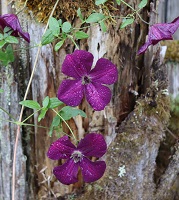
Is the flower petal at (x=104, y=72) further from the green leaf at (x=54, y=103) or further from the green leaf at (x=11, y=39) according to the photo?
the green leaf at (x=11, y=39)

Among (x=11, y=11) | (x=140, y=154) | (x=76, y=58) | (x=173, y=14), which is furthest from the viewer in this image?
(x=173, y=14)

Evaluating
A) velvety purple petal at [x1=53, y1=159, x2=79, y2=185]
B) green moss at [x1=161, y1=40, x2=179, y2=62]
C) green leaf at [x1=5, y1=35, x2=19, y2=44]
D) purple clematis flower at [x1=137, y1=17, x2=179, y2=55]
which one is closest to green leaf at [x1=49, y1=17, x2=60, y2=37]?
green leaf at [x1=5, y1=35, x2=19, y2=44]

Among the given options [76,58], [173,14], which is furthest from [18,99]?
[173,14]

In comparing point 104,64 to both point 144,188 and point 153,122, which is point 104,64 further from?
point 144,188

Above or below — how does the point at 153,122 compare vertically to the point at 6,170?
above

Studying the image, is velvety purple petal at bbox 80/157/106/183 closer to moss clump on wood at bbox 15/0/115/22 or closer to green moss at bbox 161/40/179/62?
moss clump on wood at bbox 15/0/115/22

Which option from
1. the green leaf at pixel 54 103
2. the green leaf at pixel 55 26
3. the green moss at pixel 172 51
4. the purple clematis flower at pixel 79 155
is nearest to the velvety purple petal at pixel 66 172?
the purple clematis flower at pixel 79 155
